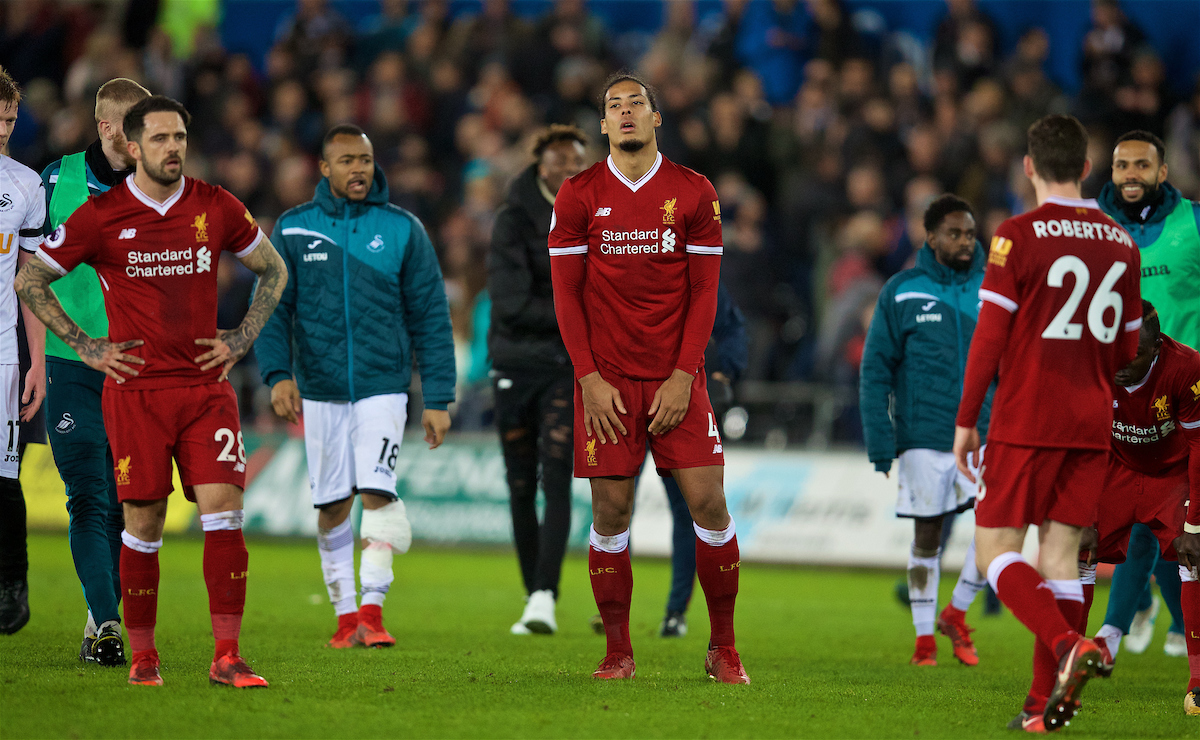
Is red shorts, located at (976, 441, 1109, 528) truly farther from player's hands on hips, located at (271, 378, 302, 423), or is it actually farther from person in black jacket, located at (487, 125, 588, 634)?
player's hands on hips, located at (271, 378, 302, 423)

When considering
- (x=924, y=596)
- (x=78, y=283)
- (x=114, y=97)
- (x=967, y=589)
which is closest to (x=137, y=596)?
(x=78, y=283)

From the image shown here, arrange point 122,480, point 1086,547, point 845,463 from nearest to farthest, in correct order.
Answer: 1. point 122,480
2. point 1086,547
3. point 845,463

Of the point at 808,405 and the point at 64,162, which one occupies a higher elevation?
the point at 64,162

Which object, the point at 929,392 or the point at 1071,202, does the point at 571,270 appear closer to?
the point at 1071,202

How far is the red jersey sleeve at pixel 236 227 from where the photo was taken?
605 centimetres

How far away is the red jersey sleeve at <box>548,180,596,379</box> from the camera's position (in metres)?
6.41

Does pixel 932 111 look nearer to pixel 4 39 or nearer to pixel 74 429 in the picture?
pixel 74 429

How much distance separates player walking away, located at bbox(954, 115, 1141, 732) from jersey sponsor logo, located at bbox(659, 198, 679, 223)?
1598 mm

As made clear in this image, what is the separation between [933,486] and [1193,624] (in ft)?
6.16

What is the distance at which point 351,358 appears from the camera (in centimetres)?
772

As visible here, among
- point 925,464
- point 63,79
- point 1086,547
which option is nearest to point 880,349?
point 925,464

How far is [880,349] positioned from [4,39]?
17.3 metres

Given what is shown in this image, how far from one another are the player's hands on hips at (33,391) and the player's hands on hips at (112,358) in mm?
1466

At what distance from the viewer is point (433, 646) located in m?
7.78
